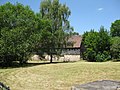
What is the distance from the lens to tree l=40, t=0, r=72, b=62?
146 ft

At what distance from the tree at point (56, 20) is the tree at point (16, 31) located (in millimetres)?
7407

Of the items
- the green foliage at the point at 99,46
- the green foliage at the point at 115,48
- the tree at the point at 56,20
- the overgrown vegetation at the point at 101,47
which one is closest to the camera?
the tree at the point at 56,20

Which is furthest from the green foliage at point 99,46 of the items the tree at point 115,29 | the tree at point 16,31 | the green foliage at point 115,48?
the tree at point 115,29

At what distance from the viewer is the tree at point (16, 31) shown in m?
31.9

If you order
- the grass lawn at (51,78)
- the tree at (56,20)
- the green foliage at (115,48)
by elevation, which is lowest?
the grass lawn at (51,78)

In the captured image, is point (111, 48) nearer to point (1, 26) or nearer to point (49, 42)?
point (49, 42)

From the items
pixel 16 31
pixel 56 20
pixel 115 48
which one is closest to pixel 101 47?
Result: pixel 115 48

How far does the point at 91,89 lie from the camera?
9.11 m

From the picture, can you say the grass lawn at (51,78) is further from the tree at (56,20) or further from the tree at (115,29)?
the tree at (115,29)

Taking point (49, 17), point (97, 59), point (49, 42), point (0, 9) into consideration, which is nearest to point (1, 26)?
point (0, 9)

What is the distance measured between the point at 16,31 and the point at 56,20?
15.2 metres

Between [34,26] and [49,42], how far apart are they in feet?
22.6

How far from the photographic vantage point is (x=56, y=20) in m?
46.6

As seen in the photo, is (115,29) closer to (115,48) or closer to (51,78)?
(115,48)
